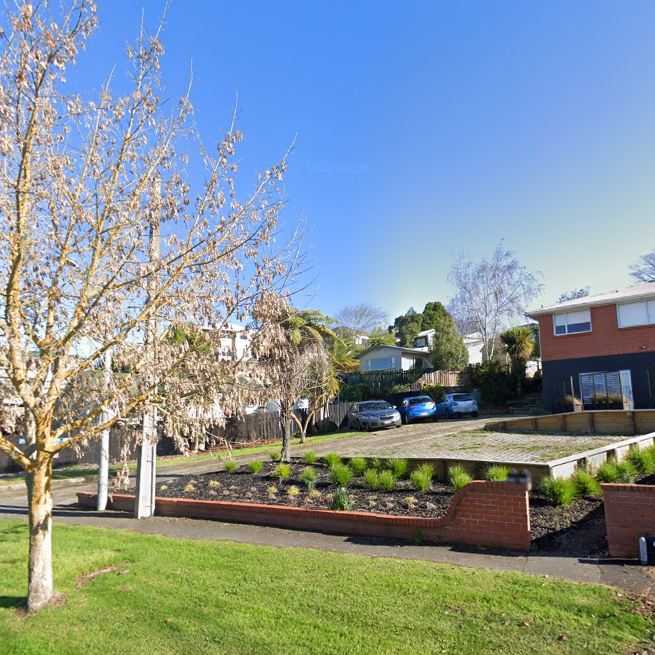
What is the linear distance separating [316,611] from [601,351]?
2497cm

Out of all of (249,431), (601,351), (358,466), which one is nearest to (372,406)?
(249,431)

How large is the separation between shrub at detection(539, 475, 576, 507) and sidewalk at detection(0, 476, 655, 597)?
1.92 meters

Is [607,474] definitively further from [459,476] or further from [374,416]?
[374,416]

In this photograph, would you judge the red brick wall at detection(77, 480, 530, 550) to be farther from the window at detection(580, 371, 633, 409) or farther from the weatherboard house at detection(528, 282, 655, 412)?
the window at detection(580, 371, 633, 409)

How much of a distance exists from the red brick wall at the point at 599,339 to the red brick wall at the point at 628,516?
2159 cm

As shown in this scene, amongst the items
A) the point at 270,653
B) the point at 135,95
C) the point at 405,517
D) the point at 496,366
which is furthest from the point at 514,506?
the point at 496,366

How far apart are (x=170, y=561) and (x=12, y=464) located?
16746 mm

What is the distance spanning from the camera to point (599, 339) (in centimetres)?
2548

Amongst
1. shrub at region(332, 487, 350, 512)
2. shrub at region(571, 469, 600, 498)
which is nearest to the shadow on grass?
shrub at region(332, 487, 350, 512)

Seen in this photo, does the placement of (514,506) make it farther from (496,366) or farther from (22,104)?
(496,366)

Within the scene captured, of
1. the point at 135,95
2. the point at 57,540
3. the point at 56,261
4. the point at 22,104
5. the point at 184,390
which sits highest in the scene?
the point at 135,95

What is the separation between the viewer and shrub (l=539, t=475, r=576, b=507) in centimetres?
755

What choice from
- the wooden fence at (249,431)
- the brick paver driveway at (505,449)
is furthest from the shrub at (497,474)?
the wooden fence at (249,431)

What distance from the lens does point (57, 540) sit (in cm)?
774
